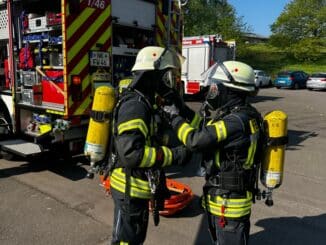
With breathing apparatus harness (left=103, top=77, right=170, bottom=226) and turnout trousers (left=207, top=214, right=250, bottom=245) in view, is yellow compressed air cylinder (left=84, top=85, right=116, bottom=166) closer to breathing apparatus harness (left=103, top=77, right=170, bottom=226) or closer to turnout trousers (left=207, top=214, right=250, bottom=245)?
breathing apparatus harness (left=103, top=77, right=170, bottom=226)

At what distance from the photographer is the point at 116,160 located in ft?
8.71

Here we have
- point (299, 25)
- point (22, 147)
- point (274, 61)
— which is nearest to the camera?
point (22, 147)

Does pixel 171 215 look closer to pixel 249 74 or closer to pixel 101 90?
pixel 101 90

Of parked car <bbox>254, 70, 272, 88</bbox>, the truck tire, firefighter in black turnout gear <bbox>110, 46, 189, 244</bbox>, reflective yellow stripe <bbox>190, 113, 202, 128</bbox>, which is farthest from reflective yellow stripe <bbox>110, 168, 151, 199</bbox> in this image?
parked car <bbox>254, 70, 272, 88</bbox>

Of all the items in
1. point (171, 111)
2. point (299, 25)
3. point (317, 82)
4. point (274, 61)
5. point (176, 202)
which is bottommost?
point (176, 202)

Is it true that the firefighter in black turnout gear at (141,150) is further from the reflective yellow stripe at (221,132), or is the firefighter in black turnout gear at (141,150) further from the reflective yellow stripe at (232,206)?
the reflective yellow stripe at (232,206)

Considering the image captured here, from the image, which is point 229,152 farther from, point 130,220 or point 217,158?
point 130,220

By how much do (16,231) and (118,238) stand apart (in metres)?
1.79

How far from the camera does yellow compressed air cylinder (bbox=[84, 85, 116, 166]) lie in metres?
2.79

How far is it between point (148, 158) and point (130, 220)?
49 centimetres

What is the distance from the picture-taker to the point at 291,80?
27.2 m

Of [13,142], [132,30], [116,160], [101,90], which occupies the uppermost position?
[132,30]

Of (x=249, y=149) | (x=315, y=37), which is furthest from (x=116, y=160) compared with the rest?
(x=315, y=37)

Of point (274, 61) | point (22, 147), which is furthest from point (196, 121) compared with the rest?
point (274, 61)
